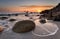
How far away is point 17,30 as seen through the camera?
419 cm

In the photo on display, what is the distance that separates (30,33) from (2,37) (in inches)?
31.4

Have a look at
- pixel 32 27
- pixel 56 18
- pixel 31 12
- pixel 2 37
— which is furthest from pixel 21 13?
pixel 2 37

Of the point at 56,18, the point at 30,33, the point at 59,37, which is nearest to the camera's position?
the point at 59,37

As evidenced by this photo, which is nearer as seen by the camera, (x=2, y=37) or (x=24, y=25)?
(x=2, y=37)

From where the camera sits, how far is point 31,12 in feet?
29.8

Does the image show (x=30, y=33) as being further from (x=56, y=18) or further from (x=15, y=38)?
(x=56, y=18)

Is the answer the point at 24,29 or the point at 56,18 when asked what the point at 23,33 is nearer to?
the point at 24,29

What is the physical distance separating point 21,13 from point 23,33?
5.36m

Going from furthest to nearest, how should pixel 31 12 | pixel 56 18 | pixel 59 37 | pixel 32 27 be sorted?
pixel 31 12 < pixel 56 18 < pixel 32 27 < pixel 59 37

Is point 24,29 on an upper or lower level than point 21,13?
upper

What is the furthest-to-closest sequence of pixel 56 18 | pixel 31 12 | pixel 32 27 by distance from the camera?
pixel 31 12 < pixel 56 18 < pixel 32 27

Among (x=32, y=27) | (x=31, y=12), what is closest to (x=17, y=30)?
(x=32, y=27)

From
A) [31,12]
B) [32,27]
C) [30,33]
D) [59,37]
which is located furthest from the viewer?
[31,12]

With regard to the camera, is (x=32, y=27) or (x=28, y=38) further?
(x=32, y=27)
